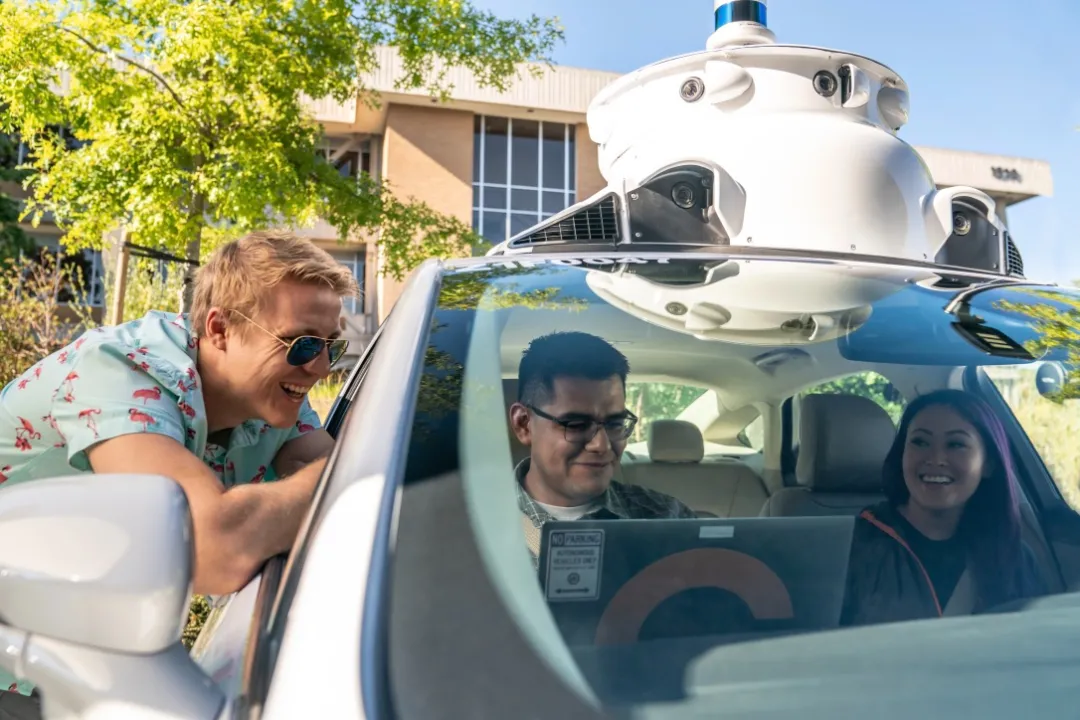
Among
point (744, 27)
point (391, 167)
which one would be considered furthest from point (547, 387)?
point (391, 167)

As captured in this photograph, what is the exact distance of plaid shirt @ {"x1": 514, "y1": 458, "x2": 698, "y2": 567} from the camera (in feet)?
4.16

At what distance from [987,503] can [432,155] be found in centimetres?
2135

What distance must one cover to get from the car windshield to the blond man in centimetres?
36

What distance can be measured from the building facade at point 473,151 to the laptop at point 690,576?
741 inches

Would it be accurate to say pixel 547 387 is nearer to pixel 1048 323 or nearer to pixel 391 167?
pixel 1048 323

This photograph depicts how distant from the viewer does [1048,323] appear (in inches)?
68.6

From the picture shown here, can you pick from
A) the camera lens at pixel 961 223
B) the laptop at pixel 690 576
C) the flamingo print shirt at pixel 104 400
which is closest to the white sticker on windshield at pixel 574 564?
the laptop at pixel 690 576

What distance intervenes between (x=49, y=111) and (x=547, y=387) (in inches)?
260

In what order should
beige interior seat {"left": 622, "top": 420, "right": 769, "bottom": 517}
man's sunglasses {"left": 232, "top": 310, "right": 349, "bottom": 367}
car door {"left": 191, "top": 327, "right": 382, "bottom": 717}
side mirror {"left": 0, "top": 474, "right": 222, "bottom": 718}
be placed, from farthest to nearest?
man's sunglasses {"left": 232, "top": 310, "right": 349, "bottom": 367} → beige interior seat {"left": 622, "top": 420, "right": 769, "bottom": 517} → car door {"left": 191, "top": 327, "right": 382, "bottom": 717} → side mirror {"left": 0, "top": 474, "right": 222, "bottom": 718}

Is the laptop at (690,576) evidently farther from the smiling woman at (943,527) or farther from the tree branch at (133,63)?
the tree branch at (133,63)

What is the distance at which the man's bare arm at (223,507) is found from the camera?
1.29m

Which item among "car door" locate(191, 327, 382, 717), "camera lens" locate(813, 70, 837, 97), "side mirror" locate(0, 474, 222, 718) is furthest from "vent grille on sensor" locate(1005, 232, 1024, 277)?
"side mirror" locate(0, 474, 222, 718)

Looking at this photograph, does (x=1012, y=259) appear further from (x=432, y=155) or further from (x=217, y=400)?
(x=432, y=155)

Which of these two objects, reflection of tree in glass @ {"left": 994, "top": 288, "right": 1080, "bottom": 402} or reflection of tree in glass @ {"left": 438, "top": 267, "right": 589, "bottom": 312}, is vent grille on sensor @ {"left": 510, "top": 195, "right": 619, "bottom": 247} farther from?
reflection of tree in glass @ {"left": 994, "top": 288, "right": 1080, "bottom": 402}
